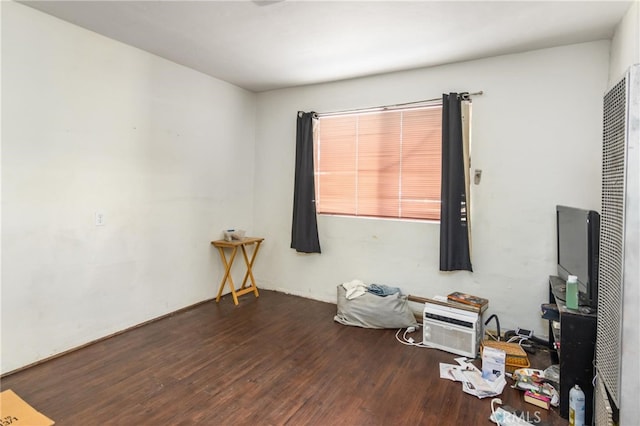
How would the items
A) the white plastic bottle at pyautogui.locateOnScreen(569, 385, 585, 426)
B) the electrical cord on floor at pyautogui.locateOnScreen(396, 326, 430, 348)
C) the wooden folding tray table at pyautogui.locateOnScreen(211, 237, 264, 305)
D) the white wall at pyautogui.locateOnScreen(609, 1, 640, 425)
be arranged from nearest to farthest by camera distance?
the white wall at pyautogui.locateOnScreen(609, 1, 640, 425) → the white plastic bottle at pyautogui.locateOnScreen(569, 385, 585, 426) → the electrical cord on floor at pyautogui.locateOnScreen(396, 326, 430, 348) → the wooden folding tray table at pyautogui.locateOnScreen(211, 237, 264, 305)

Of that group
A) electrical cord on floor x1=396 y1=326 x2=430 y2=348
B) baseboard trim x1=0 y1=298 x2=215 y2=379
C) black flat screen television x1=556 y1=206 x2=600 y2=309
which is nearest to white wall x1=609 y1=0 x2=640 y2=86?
black flat screen television x1=556 y1=206 x2=600 y2=309

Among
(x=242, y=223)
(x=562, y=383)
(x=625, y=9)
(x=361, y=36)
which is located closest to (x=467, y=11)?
(x=361, y=36)

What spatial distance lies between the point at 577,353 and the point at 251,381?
2.09 metres

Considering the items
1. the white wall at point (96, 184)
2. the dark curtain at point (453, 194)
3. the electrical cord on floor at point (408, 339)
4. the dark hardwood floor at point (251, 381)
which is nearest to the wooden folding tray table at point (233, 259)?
the white wall at point (96, 184)

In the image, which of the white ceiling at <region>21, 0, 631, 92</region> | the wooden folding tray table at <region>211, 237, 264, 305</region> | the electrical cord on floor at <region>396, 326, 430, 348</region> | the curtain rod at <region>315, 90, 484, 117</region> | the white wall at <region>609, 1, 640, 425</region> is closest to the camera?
the white wall at <region>609, 1, 640, 425</region>

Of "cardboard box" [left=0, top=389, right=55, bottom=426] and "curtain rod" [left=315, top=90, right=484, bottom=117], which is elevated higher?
"curtain rod" [left=315, top=90, right=484, bottom=117]

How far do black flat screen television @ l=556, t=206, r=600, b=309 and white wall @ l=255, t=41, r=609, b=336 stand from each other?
0.95ft

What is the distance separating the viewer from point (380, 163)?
3.83 m

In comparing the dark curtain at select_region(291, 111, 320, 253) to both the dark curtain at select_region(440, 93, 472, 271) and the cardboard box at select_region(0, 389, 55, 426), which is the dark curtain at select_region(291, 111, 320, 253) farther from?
the cardboard box at select_region(0, 389, 55, 426)

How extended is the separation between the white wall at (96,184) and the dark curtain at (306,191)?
99 centimetres

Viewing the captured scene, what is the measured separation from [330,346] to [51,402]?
6.53ft

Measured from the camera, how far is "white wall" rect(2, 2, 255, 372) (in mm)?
2480

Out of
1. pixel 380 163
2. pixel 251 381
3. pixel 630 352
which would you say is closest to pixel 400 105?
pixel 380 163

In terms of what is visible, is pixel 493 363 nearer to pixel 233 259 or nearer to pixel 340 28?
pixel 340 28
